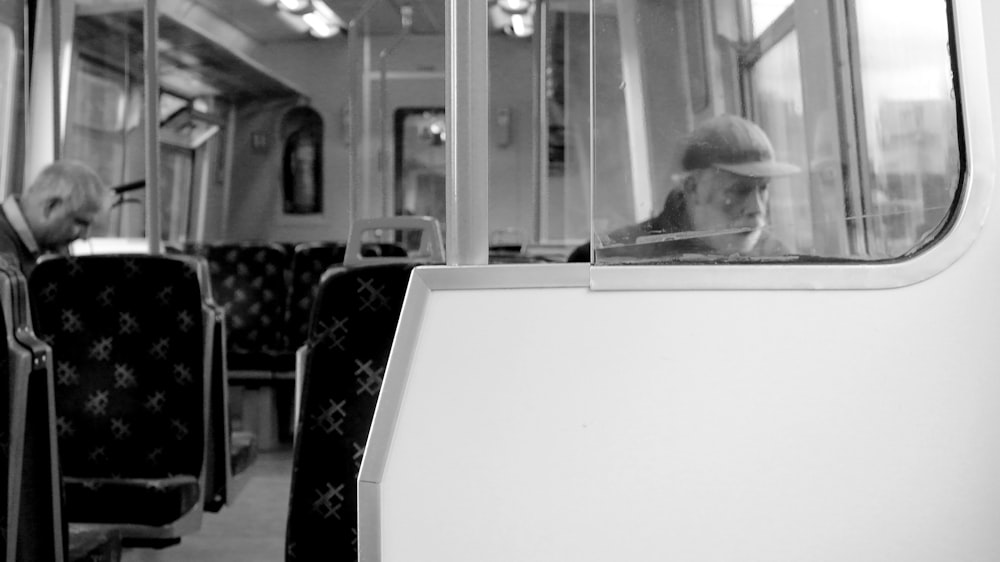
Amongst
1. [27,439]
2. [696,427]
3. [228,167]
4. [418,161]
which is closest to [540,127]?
[418,161]

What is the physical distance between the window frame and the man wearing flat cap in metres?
0.03

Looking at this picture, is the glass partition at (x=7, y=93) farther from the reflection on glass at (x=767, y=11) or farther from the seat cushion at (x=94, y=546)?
the reflection on glass at (x=767, y=11)

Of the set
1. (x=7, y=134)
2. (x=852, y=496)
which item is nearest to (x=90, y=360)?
(x=852, y=496)

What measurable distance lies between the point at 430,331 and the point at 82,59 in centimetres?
425

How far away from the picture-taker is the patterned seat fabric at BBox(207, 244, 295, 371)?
169 inches

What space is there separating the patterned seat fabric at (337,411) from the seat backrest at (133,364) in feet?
3.22

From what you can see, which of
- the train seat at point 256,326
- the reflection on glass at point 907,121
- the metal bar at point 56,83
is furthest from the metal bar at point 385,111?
the reflection on glass at point 907,121

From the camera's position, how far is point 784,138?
2.98ft

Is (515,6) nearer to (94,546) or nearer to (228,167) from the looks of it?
(228,167)

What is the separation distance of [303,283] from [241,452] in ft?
5.57

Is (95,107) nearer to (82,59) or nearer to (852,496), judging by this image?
(82,59)

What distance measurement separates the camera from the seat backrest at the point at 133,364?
2223 millimetres

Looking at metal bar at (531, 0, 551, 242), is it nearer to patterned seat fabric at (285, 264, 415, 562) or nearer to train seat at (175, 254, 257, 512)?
train seat at (175, 254, 257, 512)

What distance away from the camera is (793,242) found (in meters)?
0.91
